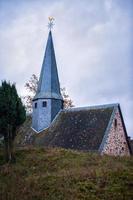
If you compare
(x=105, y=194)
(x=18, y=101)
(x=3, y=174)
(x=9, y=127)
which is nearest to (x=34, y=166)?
(x=3, y=174)

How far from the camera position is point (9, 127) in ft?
67.5

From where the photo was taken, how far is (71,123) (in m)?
28.3

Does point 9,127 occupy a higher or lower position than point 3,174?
higher

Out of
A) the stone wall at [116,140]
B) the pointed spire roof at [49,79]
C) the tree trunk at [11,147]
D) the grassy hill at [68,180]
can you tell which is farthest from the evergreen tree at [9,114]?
the pointed spire roof at [49,79]

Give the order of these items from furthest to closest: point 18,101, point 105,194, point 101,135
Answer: point 101,135, point 18,101, point 105,194

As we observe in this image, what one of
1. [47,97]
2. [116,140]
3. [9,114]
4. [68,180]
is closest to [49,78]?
[47,97]

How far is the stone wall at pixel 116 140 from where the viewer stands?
1003 inches

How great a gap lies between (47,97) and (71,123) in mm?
4256

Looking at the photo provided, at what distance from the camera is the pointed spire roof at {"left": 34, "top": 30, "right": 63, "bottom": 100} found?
31594 millimetres

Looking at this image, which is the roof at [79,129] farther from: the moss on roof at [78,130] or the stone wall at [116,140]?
the stone wall at [116,140]

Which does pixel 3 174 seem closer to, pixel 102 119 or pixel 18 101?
pixel 18 101

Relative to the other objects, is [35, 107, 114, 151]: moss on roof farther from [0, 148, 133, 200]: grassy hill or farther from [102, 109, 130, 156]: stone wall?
[0, 148, 133, 200]: grassy hill

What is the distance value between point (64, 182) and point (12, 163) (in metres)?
7.00

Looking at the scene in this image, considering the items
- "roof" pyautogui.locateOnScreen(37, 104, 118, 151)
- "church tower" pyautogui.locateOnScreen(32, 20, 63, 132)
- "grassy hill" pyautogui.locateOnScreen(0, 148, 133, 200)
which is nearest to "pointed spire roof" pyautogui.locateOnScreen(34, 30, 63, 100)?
"church tower" pyautogui.locateOnScreen(32, 20, 63, 132)
